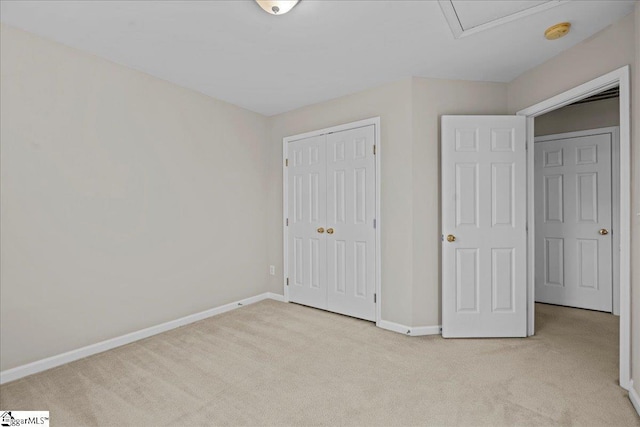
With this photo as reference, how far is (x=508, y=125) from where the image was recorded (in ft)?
9.56

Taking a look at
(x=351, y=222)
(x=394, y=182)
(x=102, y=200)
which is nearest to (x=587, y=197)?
(x=394, y=182)

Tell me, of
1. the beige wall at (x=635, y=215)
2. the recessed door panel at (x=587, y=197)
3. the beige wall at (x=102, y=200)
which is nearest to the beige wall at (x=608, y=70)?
the beige wall at (x=635, y=215)

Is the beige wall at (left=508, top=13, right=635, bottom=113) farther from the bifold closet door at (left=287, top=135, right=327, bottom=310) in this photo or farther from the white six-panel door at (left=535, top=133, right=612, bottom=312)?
the bifold closet door at (left=287, top=135, right=327, bottom=310)

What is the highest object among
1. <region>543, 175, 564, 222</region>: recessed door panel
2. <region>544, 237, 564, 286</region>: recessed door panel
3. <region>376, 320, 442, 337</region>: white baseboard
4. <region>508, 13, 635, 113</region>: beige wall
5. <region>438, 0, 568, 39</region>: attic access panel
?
<region>438, 0, 568, 39</region>: attic access panel

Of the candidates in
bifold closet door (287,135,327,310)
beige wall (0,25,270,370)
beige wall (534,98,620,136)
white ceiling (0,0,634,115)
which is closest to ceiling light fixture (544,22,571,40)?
white ceiling (0,0,634,115)

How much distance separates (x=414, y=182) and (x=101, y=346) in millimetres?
3126

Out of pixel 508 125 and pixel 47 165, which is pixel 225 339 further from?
pixel 508 125

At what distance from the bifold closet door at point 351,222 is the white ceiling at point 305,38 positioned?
704 mm

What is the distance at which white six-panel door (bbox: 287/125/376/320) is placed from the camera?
341cm

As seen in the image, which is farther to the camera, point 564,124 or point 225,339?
point 564,124

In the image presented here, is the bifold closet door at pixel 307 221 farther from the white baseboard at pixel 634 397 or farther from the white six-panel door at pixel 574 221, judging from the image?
the white six-panel door at pixel 574 221

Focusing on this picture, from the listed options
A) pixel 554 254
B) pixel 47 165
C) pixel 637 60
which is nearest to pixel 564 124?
pixel 554 254

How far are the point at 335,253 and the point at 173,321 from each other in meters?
1.85

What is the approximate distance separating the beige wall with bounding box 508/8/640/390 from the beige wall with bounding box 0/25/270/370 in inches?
126
